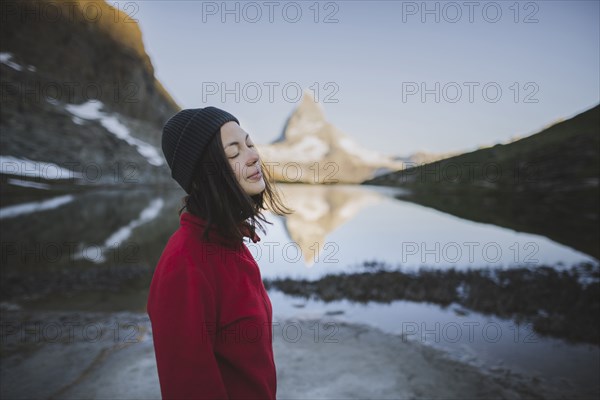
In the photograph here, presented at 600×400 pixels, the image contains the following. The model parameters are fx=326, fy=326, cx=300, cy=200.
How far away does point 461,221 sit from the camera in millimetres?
28531

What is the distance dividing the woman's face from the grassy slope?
2353cm

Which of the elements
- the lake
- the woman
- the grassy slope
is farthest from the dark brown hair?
the grassy slope

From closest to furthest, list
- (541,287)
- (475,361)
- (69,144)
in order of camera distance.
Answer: (475,361) → (541,287) → (69,144)

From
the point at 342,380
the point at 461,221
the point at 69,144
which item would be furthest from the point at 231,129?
the point at 69,144

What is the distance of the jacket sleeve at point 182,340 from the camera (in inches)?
60.7

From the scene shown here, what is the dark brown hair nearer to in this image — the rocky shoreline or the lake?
the lake

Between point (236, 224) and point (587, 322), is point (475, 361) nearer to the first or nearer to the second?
point (587, 322)

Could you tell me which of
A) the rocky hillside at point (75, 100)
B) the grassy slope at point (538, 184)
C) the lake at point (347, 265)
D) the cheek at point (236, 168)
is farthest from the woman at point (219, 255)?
the rocky hillside at point (75, 100)

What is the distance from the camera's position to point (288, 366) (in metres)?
6.29

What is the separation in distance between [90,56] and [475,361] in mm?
130707

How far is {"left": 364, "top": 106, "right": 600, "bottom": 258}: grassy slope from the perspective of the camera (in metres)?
27.0

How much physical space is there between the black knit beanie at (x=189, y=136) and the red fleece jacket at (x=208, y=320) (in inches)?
11.7

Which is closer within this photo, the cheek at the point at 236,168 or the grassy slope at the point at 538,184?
the cheek at the point at 236,168

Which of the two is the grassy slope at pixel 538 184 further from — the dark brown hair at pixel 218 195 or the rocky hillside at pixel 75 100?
the rocky hillside at pixel 75 100
